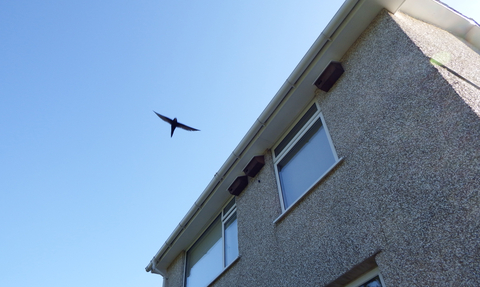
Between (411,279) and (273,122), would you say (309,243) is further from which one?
(273,122)

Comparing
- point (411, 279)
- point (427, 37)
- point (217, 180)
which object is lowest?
point (411, 279)

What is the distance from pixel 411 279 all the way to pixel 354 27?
130 inches

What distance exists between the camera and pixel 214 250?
22.8ft

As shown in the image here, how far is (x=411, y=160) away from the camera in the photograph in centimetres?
330

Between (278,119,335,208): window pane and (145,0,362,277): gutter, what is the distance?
72cm

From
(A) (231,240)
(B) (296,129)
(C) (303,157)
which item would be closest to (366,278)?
(C) (303,157)

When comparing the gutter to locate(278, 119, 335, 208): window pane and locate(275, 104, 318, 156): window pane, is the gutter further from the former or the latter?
locate(278, 119, 335, 208): window pane

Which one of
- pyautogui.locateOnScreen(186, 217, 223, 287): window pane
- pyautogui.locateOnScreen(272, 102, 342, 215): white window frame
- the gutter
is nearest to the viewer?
pyautogui.locateOnScreen(272, 102, 342, 215): white window frame

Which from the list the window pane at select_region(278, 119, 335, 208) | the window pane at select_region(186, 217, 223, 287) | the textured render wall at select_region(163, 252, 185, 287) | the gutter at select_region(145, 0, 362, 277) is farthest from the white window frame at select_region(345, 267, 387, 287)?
the textured render wall at select_region(163, 252, 185, 287)

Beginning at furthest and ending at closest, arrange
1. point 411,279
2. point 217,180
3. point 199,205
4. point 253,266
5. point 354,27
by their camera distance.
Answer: point 199,205 < point 217,180 < point 253,266 < point 354,27 < point 411,279

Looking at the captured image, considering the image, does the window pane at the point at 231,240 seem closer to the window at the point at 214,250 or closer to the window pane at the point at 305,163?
the window at the point at 214,250

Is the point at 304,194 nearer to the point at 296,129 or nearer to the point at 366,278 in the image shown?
the point at 366,278

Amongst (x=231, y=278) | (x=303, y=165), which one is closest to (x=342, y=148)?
(x=303, y=165)

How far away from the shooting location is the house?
9.59 feet
